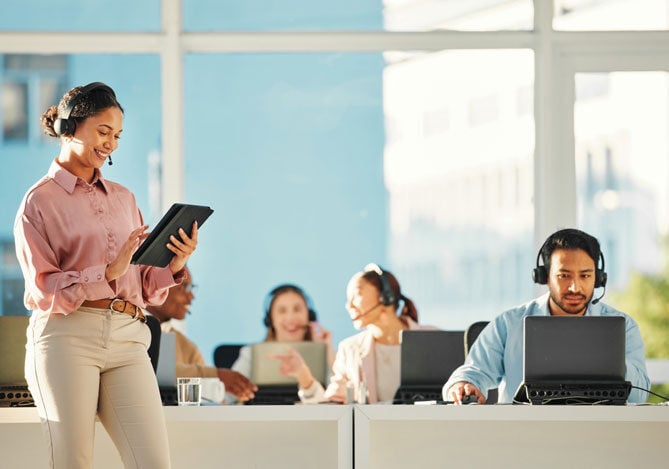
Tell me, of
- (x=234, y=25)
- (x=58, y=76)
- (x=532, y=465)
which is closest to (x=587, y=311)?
(x=532, y=465)

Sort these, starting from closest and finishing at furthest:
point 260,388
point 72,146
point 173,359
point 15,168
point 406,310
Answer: point 72,146 < point 173,359 < point 260,388 < point 406,310 < point 15,168

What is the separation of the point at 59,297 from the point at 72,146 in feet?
1.38

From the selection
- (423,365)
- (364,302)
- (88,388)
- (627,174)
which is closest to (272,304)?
(364,302)

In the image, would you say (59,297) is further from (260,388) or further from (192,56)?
(192,56)

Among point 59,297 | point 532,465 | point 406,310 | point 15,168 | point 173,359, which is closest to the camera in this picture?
point 59,297

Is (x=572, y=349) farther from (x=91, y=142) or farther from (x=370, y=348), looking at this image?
(x=370, y=348)

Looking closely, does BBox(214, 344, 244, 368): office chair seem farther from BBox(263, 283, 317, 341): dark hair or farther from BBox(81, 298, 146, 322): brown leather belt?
BBox(81, 298, 146, 322): brown leather belt

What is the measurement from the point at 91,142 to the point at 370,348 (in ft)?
8.28

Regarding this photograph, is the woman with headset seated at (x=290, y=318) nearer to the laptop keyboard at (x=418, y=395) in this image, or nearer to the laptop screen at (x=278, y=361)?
the laptop screen at (x=278, y=361)

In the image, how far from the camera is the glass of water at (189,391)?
11.8ft

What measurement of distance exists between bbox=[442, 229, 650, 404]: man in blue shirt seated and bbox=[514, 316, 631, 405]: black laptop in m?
0.41

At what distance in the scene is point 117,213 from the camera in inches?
118

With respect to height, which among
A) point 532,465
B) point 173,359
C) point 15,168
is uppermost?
point 15,168

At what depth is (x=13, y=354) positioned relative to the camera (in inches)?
141
